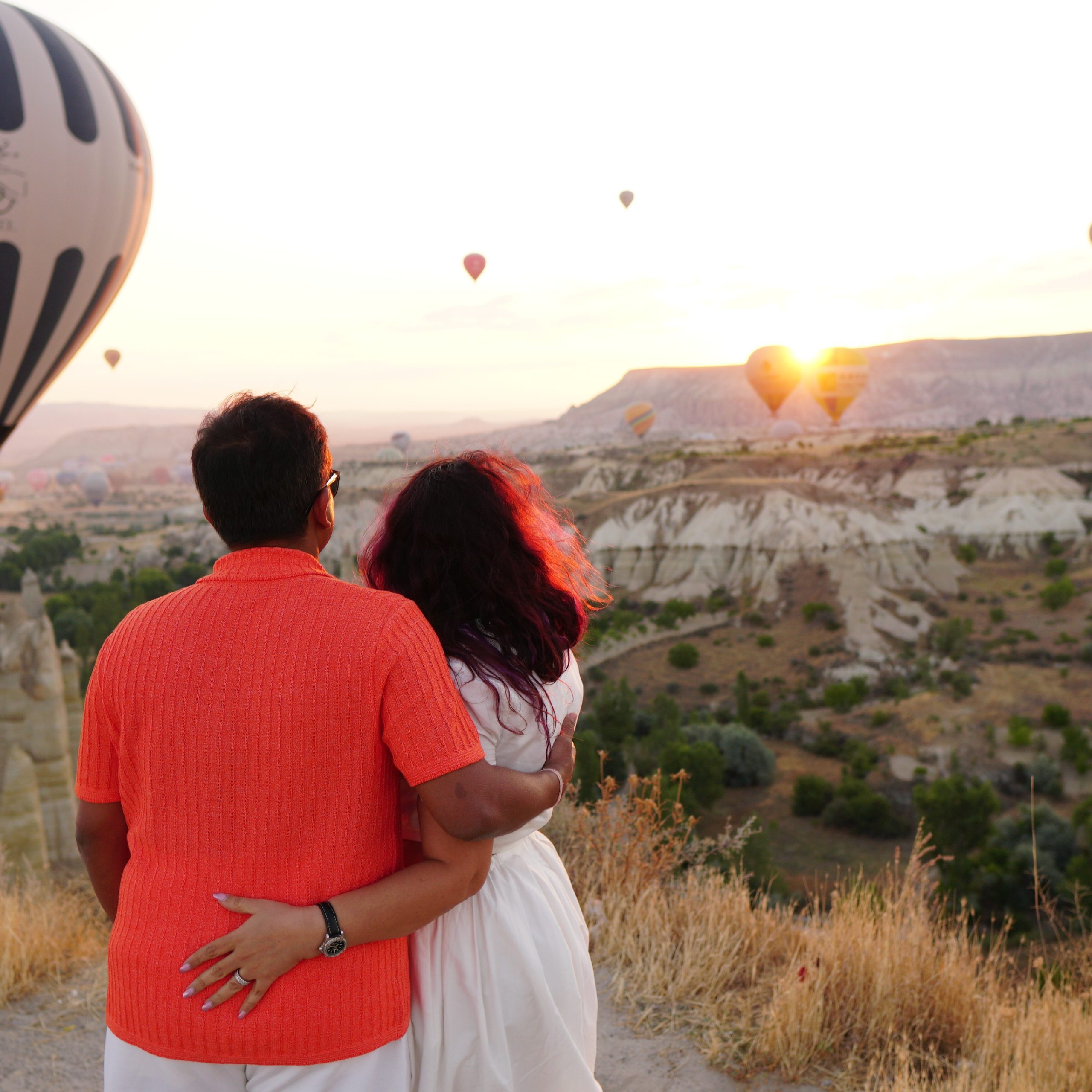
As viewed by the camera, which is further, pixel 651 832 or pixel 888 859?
pixel 888 859

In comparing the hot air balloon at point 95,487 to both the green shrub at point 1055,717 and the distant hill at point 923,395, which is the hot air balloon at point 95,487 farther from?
the green shrub at point 1055,717

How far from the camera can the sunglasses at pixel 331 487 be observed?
4.98ft

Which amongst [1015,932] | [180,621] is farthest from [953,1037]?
[1015,932]

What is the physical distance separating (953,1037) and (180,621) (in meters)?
2.87

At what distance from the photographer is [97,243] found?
9086 mm

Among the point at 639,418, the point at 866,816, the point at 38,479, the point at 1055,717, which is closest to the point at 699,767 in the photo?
the point at 866,816

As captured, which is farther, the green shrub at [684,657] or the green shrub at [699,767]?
the green shrub at [684,657]

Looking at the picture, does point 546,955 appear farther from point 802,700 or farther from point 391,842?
point 802,700

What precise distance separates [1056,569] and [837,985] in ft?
141

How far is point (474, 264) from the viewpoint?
2869 cm

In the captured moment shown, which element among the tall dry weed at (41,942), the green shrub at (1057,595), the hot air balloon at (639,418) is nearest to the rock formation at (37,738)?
the tall dry weed at (41,942)

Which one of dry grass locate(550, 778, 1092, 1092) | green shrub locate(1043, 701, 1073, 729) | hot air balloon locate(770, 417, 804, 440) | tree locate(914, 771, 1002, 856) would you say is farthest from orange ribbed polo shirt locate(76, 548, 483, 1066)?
hot air balloon locate(770, 417, 804, 440)

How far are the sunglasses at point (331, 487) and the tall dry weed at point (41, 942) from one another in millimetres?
2917

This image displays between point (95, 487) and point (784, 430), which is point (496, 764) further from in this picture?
point (95, 487)
